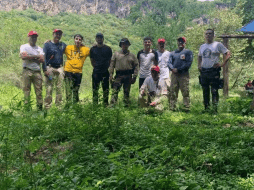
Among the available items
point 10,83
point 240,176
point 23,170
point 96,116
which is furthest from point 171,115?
point 10,83

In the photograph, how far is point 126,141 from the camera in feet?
17.3

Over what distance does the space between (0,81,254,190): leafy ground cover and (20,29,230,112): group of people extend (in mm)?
2008

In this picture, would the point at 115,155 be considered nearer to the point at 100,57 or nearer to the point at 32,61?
the point at 32,61

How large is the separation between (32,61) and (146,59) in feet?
9.54

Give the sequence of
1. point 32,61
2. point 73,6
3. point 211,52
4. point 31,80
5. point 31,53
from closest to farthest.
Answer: point 31,53 < point 32,61 < point 31,80 < point 211,52 < point 73,6

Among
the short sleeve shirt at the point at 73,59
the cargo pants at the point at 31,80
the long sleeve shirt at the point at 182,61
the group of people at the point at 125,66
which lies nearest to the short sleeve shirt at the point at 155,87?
the group of people at the point at 125,66

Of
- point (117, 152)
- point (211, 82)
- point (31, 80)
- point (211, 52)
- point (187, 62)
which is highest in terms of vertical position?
point (211, 52)

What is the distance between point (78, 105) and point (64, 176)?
2580 millimetres

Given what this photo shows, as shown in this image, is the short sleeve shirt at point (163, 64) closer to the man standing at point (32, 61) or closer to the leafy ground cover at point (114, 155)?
the leafy ground cover at point (114, 155)

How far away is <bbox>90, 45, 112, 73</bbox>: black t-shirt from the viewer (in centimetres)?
919

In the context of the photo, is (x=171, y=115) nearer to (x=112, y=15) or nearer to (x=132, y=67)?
(x=132, y=67)

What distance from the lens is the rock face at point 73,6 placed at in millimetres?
73125

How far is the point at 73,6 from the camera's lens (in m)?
86.4

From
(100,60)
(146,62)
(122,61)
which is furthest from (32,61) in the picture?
(146,62)
